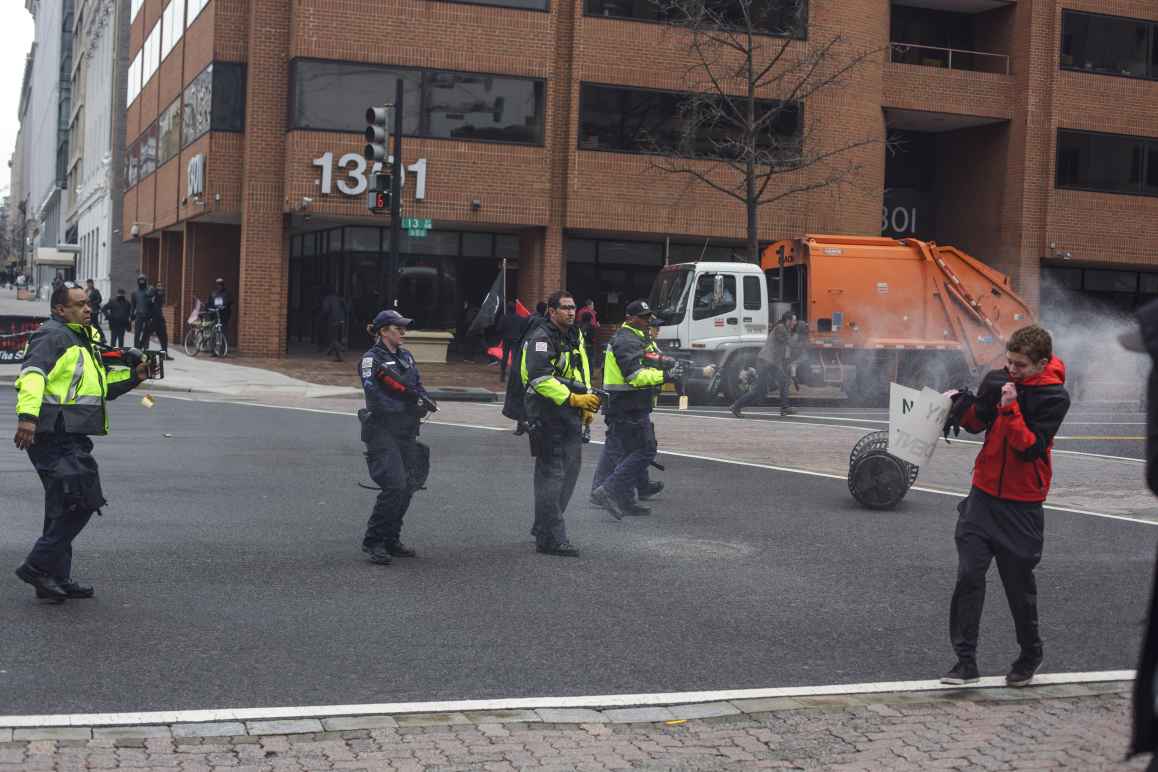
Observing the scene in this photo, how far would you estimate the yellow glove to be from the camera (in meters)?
10.1

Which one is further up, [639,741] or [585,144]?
[585,144]

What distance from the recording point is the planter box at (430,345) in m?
33.0

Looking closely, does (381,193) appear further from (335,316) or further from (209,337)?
(209,337)

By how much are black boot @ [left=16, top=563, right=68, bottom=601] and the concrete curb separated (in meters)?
2.32

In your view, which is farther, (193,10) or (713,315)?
(193,10)

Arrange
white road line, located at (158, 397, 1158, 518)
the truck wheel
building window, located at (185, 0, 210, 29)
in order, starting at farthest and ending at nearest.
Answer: building window, located at (185, 0, 210, 29) < the truck wheel < white road line, located at (158, 397, 1158, 518)

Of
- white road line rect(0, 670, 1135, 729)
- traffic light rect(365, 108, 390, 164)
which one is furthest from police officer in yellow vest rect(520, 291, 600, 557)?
traffic light rect(365, 108, 390, 164)

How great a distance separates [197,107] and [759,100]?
46.2ft

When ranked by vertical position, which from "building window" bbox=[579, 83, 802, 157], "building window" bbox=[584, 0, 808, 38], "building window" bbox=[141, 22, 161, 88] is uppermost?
"building window" bbox=[141, 22, 161, 88]

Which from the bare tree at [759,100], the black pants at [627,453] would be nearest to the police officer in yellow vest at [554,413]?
the black pants at [627,453]

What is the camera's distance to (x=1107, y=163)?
1516 inches

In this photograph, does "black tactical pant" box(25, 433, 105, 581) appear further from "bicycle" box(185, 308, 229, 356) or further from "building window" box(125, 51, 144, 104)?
"building window" box(125, 51, 144, 104)

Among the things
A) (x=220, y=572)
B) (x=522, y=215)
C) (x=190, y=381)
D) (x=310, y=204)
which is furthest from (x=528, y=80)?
(x=220, y=572)

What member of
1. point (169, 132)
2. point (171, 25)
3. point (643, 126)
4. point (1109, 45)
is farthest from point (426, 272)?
point (1109, 45)
